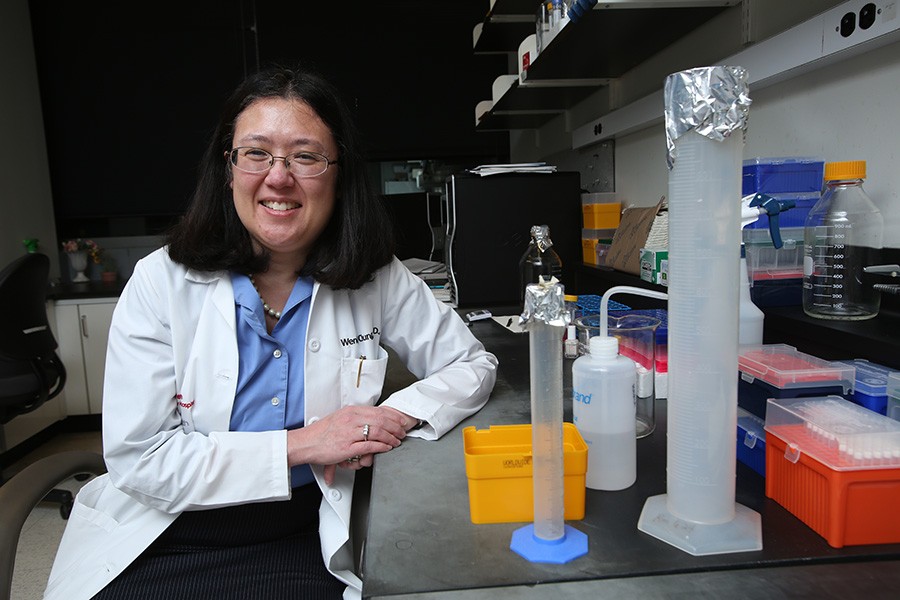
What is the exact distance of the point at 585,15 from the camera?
1.48 meters

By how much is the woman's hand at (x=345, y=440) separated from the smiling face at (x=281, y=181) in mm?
385

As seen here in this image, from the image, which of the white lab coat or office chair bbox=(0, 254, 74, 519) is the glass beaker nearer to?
the white lab coat

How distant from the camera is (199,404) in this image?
3.62ft

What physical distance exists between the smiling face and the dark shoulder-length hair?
3cm

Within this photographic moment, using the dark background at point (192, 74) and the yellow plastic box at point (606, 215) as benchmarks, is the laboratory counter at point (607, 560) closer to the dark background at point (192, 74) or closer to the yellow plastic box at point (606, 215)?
the yellow plastic box at point (606, 215)

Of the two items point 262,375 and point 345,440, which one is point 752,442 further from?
point 262,375

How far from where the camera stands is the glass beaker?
3.43 ft

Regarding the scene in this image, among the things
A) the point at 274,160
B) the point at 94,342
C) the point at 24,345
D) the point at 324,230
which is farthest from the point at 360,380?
the point at 94,342

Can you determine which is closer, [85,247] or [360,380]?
[360,380]

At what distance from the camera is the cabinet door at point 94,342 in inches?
139

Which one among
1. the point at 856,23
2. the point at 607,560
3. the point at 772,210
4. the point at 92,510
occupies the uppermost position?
the point at 856,23

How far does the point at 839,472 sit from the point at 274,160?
40.0 inches

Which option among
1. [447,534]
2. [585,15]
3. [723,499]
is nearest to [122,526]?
[447,534]

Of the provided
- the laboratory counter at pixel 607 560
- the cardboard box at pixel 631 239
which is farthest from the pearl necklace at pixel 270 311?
the cardboard box at pixel 631 239
